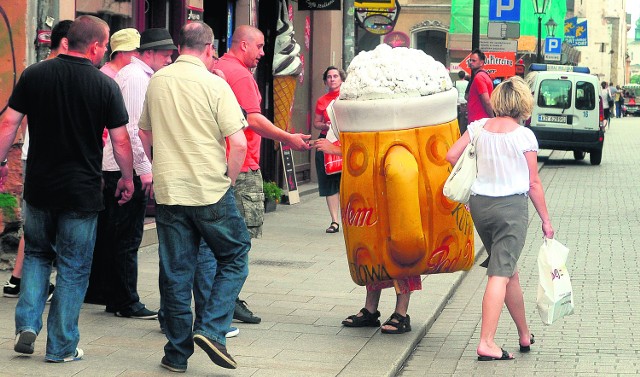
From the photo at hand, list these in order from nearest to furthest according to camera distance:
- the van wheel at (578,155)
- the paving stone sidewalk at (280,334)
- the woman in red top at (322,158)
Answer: the paving stone sidewalk at (280,334) → the woman in red top at (322,158) → the van wheel at (578,155)

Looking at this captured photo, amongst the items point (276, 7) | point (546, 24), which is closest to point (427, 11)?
point (546, 24)

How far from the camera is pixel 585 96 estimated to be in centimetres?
2770

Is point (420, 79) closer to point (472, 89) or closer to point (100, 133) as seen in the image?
point (100, 133)

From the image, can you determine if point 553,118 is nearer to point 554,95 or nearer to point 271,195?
point 554,95

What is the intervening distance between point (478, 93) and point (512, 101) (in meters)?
8.46

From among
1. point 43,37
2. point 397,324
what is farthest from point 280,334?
point 43,37

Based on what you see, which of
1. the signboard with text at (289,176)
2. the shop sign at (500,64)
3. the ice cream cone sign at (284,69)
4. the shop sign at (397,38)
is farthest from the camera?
the shop sign at (500,64)

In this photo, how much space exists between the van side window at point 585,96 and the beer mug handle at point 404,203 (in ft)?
69.4

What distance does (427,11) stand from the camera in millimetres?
48406

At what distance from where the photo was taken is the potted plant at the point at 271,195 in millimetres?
15078

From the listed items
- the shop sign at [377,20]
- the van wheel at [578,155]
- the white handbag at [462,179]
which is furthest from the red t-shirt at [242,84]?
the van wheel at [578,155]

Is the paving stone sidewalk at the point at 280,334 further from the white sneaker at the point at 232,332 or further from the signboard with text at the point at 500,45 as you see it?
the signboard with text at the point at 500,45

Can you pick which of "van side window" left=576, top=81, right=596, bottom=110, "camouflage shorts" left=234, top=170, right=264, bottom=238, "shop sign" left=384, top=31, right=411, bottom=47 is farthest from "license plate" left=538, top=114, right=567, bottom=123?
"camouflage shorts" left=234, top=170, right=264, bottom=238

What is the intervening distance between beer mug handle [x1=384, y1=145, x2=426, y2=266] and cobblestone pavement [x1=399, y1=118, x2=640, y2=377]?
2.29 feet
